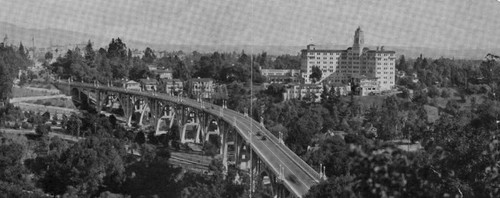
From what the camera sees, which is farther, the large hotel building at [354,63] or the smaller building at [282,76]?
the smaller building at [282,76]

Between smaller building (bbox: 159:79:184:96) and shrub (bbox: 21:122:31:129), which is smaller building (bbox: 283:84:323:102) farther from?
shrub (bbox: 21:122:31:129)

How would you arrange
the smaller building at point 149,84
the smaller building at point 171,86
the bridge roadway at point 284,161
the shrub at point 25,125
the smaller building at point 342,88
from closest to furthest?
1. the bridge roadway at point 284,161
2. the shrub at point 25,125
3. the smaller building at point 342,88
4. the smaller building at point 171,86
5. the smaller building at point 149,84

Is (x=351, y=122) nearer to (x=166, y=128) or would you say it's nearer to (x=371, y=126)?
(x=371, y=126)

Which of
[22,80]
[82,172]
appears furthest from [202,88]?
[82,172]

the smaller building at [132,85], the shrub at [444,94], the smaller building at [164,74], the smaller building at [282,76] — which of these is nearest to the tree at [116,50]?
the smaller building at [164,74]

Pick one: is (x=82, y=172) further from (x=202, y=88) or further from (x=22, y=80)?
(x=202, y=88)

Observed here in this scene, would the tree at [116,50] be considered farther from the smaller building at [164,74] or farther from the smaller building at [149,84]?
the smaller building at [149,84]

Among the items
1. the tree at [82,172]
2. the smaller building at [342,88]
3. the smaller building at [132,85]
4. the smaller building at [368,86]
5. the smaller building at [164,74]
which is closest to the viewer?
the tree at [82,172]
